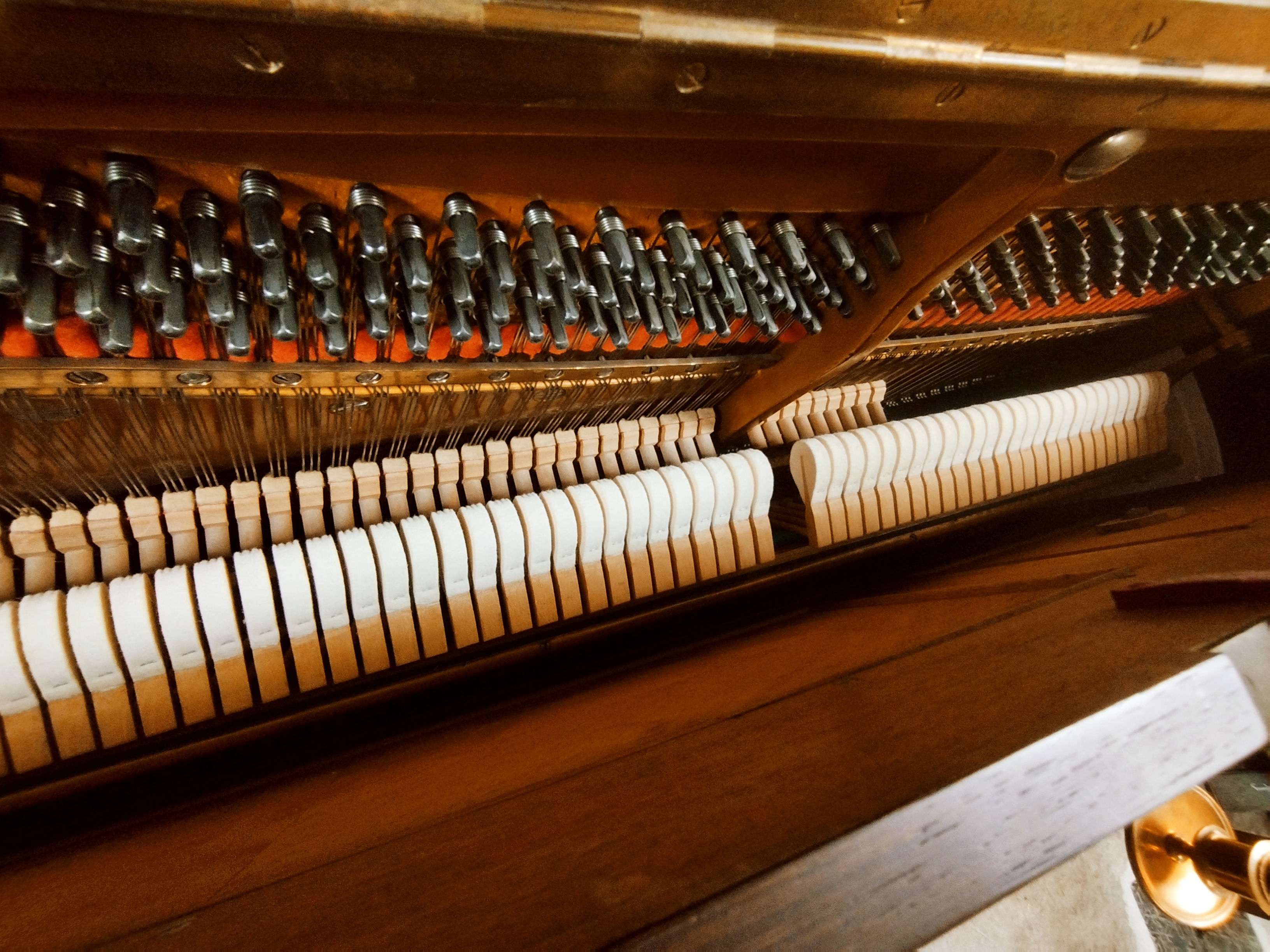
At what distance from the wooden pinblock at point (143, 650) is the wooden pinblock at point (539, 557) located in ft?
2.35

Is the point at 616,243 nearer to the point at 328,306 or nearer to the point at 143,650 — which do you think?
the point at 328,306

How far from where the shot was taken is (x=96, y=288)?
0.82m

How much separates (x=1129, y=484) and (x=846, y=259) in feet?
8.58

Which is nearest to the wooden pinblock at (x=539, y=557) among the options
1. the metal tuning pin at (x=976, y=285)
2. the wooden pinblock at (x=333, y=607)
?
the wooden pinblock at (x=333, y=607)

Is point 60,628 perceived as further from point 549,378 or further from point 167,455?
point 549,378

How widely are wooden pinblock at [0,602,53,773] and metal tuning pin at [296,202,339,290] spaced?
3.52 feet

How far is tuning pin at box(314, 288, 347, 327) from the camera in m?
0.96

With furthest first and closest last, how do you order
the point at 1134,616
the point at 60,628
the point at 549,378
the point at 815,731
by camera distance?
the point at 549,378
the point at 60,628
the point at 1134,616
the point at 815,731

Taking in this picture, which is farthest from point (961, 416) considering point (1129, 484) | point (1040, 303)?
point (1129, 484)

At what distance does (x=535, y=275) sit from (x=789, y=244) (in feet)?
1.85

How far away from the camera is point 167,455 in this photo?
150 cm

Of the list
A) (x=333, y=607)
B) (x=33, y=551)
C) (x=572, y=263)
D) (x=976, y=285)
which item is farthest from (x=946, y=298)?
(x=33, y=551)

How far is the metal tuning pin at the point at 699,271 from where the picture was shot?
1.17 metres

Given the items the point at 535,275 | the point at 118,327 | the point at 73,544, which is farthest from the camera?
the point at 73,544
